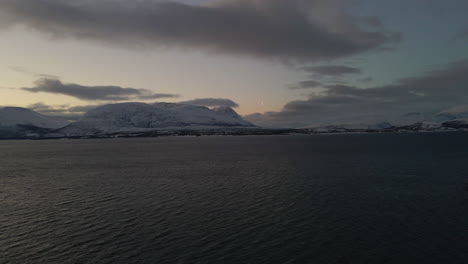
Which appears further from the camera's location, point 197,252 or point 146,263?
point 197,252

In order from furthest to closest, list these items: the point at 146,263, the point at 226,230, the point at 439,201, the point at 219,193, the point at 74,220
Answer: the point at 219,193, the point at 439,201, the point at 74,220, the point at 226,230, the point at 146,263

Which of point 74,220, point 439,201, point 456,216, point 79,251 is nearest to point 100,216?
point 74,220

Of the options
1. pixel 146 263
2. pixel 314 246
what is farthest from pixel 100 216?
pixel 314 246

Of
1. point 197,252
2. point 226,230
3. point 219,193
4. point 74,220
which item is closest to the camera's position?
point 197,252

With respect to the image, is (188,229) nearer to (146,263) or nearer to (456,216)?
(146,263)

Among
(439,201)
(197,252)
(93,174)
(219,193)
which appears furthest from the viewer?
(93,174)

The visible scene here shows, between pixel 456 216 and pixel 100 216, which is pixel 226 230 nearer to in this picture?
pixel 100 216

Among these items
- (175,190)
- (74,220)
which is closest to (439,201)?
(175,190)

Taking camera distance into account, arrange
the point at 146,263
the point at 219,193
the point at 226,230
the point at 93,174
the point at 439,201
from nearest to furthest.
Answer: the point at 146,263 < the point at 226,230 < the point at 439,201 < the point at 219,193 < the point at 93,174

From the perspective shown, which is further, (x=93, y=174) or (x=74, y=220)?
(x=93, y=174)
